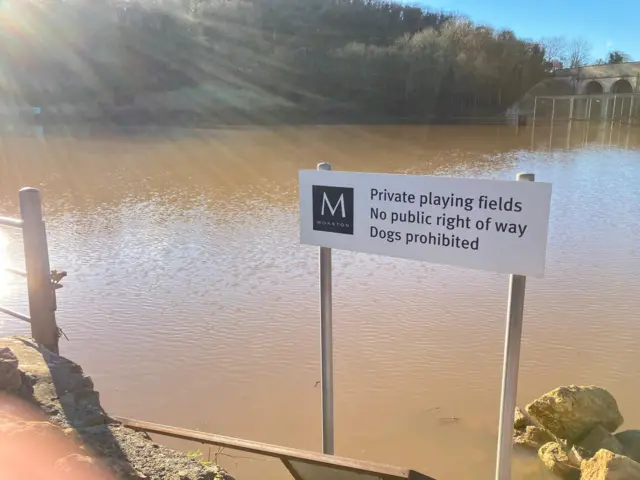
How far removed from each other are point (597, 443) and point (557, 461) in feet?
0.92

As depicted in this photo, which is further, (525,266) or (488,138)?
(488,138)

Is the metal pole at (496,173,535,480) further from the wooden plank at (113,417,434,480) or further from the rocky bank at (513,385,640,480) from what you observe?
the rocky bank at (513,385,640,480)

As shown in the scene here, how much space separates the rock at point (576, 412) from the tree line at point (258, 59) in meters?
39.9

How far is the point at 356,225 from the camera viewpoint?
2.54 meters

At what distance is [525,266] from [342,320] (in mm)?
4006

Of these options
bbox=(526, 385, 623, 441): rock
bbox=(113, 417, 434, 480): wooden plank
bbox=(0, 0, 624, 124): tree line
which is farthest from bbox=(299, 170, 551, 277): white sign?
bbox=(0, 0, 624, 124): tree line

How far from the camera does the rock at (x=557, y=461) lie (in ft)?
11.1

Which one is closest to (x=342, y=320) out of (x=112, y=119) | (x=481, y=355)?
(x=481, y=355)

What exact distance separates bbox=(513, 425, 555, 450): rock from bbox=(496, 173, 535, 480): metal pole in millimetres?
1413

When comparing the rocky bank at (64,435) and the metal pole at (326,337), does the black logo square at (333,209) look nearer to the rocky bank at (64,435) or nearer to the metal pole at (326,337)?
the metal pole at (326,337)

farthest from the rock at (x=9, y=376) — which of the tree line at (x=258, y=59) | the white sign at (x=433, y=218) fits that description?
the tree line at (x=258, y=59)

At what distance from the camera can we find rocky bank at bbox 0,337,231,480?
71.3 inches

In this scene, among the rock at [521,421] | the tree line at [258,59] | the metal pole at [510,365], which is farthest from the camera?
the tree line at [258,59]

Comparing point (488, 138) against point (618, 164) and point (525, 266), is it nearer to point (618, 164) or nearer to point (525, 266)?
point (618, 164)
